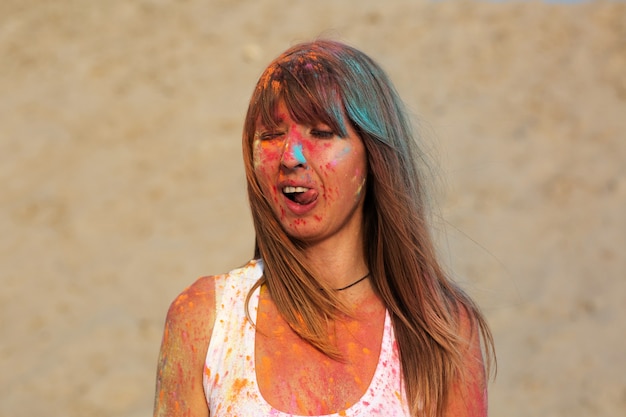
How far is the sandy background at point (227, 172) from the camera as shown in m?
6.04

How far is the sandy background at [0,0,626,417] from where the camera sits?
6035 mm

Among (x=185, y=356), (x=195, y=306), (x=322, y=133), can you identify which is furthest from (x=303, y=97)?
(x=185, y=356)

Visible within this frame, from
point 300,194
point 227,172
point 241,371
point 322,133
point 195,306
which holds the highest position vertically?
point 227,172

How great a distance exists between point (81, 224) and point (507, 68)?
4.19 meters

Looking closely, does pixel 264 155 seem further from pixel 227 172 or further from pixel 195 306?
pixel 227 172

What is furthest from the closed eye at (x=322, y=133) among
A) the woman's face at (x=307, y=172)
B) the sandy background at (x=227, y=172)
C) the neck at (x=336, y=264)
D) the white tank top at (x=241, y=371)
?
the sandy background at (x=227, y=172)

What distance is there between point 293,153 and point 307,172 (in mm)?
56

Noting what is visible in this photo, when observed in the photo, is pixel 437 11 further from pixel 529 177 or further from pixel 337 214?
pixel 337 214

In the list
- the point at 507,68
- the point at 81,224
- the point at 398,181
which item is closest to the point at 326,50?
the point at 398,181

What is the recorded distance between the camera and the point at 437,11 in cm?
944

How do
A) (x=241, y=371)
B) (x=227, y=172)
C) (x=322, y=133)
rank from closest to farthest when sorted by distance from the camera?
(x=241, y=371), (x=322, y=133), (x=227, y=172)

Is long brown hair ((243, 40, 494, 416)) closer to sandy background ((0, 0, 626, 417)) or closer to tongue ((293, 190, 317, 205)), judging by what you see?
tongue ((293, 190, 317, 205))

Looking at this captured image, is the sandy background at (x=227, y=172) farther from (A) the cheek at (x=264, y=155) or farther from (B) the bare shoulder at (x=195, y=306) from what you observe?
(B) the bare shoulder at (x=195, y=306)

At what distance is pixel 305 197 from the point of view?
2.12 meters
